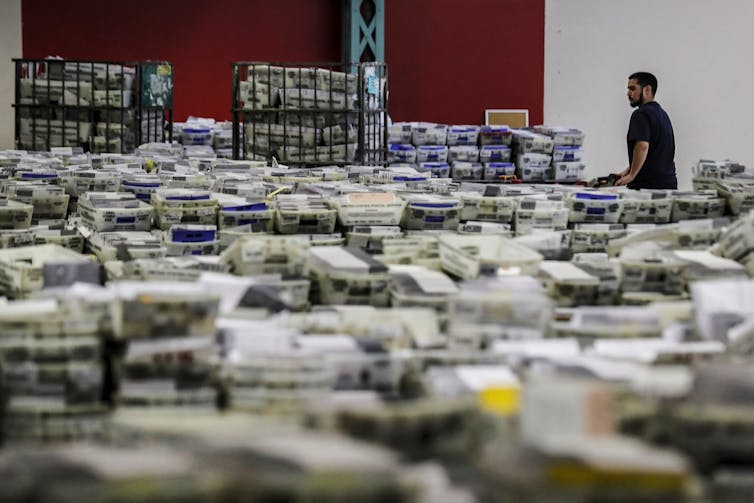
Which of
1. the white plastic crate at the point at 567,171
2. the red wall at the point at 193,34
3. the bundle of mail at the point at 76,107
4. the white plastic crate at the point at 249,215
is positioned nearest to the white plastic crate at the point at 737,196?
the white plastic crate at the point at 249,215

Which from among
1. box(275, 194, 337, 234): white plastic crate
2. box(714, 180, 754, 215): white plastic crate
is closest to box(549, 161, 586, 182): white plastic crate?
box(714, 180, 754, 215): white plastic crate

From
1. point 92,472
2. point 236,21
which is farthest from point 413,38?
point 92,472

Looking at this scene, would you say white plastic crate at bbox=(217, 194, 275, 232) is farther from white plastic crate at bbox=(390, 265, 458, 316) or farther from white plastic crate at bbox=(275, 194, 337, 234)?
white plastic crate at bbox=(390, 265, 458, 316)

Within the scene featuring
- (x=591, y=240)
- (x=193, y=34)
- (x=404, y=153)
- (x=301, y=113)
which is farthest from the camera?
(x=193, y=34)

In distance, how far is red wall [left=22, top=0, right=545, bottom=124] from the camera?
56.6 ft

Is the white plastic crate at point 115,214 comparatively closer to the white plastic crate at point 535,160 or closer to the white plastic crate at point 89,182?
the white plastic crate at point 89,182

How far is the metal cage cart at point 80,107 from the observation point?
11.8m

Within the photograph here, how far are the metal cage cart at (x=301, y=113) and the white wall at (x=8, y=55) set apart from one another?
665cm

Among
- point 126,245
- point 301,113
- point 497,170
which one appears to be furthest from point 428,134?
point 126,245

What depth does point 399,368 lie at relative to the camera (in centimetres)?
283

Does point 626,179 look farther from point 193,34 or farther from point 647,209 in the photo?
point 193,34

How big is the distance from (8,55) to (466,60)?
656cm

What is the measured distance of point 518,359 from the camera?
2.93 meters

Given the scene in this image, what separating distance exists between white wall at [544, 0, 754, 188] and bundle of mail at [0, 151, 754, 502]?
10854 millimetres
